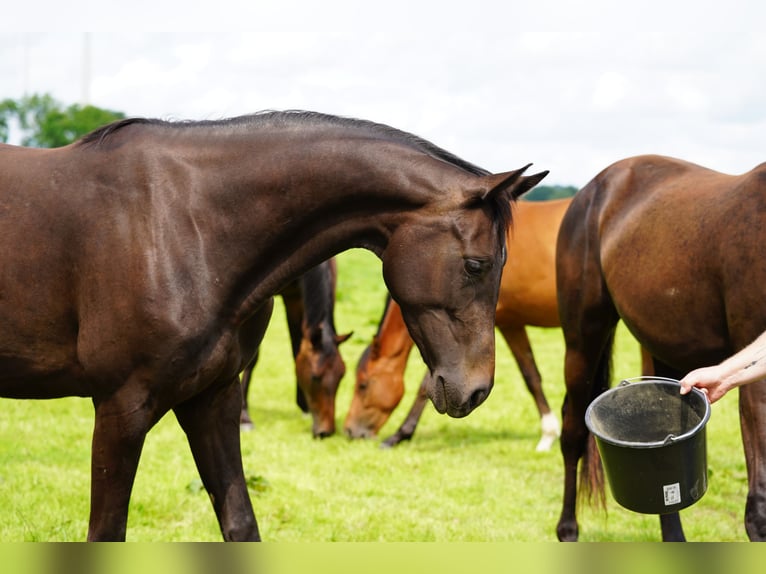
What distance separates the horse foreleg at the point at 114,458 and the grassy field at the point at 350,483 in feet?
5.87

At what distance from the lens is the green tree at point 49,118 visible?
51.4 metres

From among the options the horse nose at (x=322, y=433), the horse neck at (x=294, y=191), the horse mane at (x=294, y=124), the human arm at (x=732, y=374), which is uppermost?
the horse mane at (x=294, y=124)

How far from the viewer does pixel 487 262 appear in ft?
9.61

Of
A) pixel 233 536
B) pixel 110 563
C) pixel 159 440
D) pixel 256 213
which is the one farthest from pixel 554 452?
pixel 110 563

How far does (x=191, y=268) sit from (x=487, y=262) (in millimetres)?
1003

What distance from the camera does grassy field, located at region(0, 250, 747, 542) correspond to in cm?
521

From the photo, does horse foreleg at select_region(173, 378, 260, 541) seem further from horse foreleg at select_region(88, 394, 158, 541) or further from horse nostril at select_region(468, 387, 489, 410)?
horse nostril at select_region(468, 387, 489, 410)

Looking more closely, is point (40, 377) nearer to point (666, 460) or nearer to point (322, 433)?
point (666, 460)

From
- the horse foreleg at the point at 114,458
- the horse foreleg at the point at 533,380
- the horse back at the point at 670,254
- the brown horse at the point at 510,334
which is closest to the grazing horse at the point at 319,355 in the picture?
the brown horse at the point at 510,334

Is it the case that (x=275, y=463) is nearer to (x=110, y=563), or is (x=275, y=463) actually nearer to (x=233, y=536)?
(x=233, y=536)

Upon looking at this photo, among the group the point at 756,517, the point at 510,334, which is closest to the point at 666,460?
the point at 756,517

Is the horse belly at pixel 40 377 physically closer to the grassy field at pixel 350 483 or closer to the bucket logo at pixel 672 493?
the grassy field at pixel 350 483

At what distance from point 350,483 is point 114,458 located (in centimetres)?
363

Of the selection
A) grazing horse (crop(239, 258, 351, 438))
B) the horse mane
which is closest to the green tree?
grazing horse (crop(239, 258, 351, 438))
